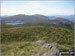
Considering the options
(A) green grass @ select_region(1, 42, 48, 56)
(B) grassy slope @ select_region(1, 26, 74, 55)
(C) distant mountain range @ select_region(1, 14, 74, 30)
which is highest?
(A) green grass @ select_region(1, 42, 48, 56)

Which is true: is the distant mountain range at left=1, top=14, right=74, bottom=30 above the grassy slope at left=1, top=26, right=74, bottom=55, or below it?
A: below

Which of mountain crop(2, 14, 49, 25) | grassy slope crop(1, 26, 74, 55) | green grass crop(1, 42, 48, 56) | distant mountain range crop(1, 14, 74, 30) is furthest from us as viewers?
mountain crop(2, 14, 49, 25)

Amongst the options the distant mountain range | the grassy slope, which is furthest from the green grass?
the distant mountain range

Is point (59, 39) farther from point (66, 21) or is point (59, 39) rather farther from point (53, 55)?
point (66, 21)

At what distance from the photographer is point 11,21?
2867 centimetres

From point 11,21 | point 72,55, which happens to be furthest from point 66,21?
point 72,55

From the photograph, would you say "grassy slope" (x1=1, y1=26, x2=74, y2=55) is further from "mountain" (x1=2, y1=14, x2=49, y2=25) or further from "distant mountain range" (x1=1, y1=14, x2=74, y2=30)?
"mountain" (x1=2, y1=14, x2=49, y2=25)

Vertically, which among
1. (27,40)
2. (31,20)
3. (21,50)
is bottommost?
(31,20)

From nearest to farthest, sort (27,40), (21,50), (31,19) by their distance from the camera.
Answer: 1. (21,50)
2. (27,40)
3. (31,19)

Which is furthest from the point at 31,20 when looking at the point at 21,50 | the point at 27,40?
the point at 21,50

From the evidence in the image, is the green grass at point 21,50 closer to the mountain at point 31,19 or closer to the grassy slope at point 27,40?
the grassy slope at point 27,40

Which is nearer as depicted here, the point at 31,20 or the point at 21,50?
the point at 21,50

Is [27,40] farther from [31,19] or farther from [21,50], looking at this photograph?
[31,19]

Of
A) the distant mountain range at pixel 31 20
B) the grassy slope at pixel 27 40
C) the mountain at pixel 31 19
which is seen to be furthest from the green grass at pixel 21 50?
the mountain at pixel 31 19
